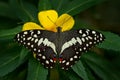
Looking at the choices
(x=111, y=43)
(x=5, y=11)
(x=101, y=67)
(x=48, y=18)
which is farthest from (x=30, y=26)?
(x=5, y=11)

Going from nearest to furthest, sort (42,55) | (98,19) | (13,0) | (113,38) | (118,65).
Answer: (42,55) < (113,38) < (13,0) < (118,65) < (98,19)

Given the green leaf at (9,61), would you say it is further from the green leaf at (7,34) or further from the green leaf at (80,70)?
the green leaf at (80,70)

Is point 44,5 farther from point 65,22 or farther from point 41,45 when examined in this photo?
point 41,45

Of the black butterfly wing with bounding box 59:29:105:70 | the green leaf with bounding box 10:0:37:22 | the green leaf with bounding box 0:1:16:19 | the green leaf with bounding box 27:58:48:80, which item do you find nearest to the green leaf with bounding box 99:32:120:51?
the black butterfly wing with bounding box 59:29:105:70

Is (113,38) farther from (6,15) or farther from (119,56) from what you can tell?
(6,15)

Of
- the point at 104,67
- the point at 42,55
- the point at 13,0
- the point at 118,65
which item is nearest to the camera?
the point at 42,55

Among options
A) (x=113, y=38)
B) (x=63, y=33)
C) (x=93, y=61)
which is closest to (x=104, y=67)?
(x=93, y=61)

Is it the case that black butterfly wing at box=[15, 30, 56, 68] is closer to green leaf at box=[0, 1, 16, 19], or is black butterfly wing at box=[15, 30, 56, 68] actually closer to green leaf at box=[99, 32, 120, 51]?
green leaf at box=[99, 32, 120, 51]
